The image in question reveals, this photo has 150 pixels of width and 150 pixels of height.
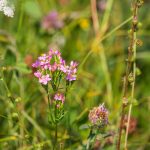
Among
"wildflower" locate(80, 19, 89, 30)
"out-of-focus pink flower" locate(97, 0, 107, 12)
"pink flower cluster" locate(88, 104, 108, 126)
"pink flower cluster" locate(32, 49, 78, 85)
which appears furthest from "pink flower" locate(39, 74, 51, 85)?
"out-of-focus pink flower" locate(97, 0, 107, 12)

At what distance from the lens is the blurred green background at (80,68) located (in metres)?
1.92

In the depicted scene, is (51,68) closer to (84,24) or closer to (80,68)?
(80,68)

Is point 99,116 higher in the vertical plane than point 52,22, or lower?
lower

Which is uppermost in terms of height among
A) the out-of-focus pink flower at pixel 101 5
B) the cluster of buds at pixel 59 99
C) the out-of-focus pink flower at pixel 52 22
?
the out-of-focus pink flower at pixel 101 5

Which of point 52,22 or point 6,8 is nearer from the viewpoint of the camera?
point 6,8

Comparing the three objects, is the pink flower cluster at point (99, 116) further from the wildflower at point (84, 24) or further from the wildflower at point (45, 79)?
the wildflower at point (84, 24)

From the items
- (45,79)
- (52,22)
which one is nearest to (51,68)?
(45,79)

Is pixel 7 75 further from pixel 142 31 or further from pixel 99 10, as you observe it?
pixel 99 10

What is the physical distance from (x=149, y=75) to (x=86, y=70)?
406 millimetres

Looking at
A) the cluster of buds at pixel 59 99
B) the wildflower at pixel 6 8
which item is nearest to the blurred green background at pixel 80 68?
the cluster of buds at pixel 59 99

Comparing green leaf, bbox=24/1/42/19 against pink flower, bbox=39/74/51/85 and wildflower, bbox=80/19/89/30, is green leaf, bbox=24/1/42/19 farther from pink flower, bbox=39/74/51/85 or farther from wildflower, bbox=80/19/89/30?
→ pink flower, bbox=39/74/51/85

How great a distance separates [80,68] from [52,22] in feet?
3.32

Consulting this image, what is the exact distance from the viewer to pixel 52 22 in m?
2.92

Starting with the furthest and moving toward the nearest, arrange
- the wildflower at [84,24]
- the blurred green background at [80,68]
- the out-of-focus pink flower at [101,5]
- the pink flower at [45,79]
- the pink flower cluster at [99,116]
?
the out-of-focus pink flower at [101,5] < the wildflower at [84,24] < the blurred green background at [80,68] < the pink flower cluster at [99,116] < the pink flower at [45,79]
